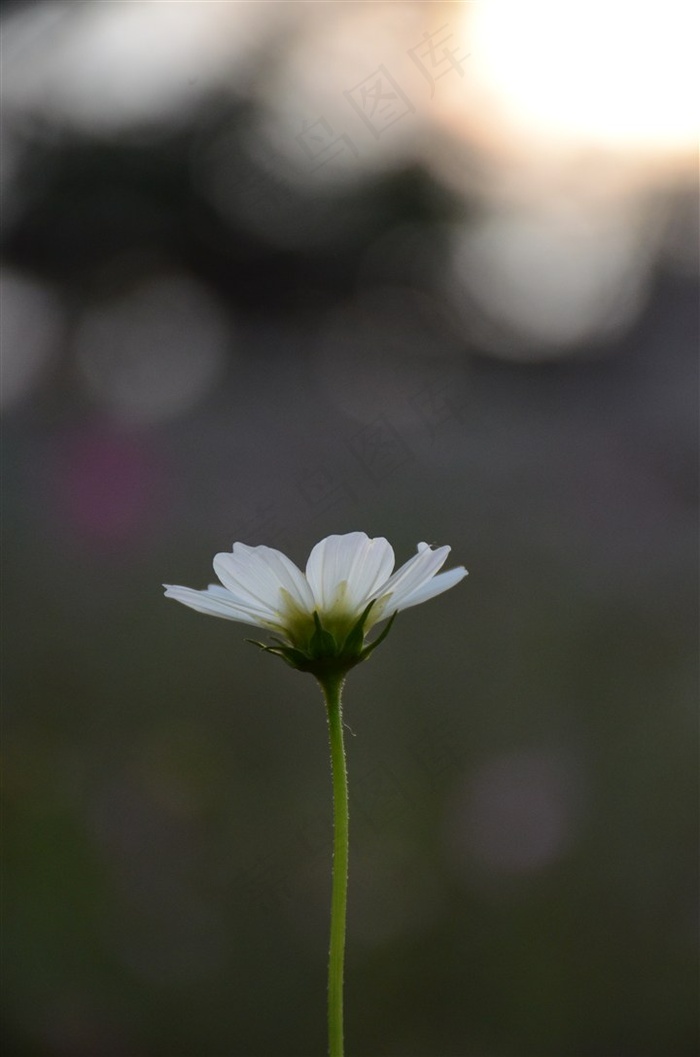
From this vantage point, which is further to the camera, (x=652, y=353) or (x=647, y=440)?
(x=652, y=353)

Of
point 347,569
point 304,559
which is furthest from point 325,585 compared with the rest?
point 304,559

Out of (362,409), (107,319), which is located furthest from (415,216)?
(107,319)

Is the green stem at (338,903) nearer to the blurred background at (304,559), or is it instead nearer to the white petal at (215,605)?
the white petal at (215,605)

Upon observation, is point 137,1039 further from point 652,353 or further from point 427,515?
point 652,353

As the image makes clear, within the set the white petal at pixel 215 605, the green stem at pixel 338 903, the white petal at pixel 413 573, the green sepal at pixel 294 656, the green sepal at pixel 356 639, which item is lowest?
the green stem at pixel 338 903

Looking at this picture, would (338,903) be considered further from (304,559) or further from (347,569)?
(304,559)

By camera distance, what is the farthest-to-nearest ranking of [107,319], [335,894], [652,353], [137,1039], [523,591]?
[652,353], [107,319], [523,591], [137,1039], [335,894]

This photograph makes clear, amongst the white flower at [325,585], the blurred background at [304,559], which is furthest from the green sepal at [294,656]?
the blurred background at [304,559]
